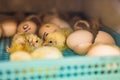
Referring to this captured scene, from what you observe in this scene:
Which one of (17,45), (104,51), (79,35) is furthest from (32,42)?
(104,51)

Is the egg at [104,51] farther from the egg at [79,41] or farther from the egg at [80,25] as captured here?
the egg at [80,25]

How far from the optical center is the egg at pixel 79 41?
69cm

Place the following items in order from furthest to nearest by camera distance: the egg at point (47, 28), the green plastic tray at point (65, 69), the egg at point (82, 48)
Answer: the egg at point (47, 28) → the egg at point (82, 48) → the green plastic tray at point (65, 69)

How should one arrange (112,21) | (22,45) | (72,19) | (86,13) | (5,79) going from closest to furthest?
(5,79) < (22,45) < (112,21) < (72,19) < (86,13)

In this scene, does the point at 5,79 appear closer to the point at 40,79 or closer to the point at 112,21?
the point at 40,79

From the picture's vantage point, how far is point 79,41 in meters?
0.72

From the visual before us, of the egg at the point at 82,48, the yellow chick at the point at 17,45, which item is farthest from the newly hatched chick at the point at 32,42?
the egg at the point at 82,48

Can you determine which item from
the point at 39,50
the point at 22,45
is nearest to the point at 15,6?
the point at 22,45

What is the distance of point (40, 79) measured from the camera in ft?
1.72

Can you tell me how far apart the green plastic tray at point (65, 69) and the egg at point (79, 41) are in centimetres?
15

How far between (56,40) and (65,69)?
9.4 inches

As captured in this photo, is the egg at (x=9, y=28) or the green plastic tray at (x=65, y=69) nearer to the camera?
the green plastic tray at (x=65, y=69)

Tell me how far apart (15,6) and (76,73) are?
2.27 ft

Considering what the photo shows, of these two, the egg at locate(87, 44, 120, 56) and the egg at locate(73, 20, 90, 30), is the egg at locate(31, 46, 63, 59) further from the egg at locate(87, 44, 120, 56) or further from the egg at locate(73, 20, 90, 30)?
the egg at locate(73, 20, 90, 30)
